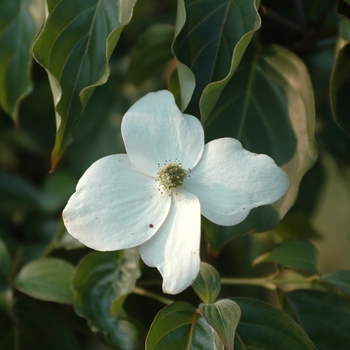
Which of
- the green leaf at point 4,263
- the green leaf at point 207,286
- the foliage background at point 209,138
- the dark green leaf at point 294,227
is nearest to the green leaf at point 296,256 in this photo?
the foliage background at point 209,138

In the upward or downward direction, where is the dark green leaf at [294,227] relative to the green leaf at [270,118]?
downward

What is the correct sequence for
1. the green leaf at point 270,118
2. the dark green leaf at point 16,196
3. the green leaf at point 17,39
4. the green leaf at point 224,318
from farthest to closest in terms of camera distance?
the dark green leaf at point 16,196, the green leaf at point 17,39, the green leaf at point 270,118, the green leaf at point 224,318

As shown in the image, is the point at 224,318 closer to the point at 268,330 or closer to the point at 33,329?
the point at 268,330

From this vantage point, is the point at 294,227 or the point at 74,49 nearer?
Result: the point at 74,49

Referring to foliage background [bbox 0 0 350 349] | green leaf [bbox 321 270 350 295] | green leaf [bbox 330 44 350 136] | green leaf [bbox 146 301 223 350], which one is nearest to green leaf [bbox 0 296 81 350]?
foliage background [bbox 0 0 350 349]

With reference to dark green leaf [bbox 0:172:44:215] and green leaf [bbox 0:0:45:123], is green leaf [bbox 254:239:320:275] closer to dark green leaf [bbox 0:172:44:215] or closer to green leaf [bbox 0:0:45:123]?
green leaf [bbox 0:0:45:123]

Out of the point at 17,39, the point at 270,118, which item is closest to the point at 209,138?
the point at 270,118

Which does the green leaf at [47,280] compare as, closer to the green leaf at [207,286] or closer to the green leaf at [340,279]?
the green leaf at [207,286]
